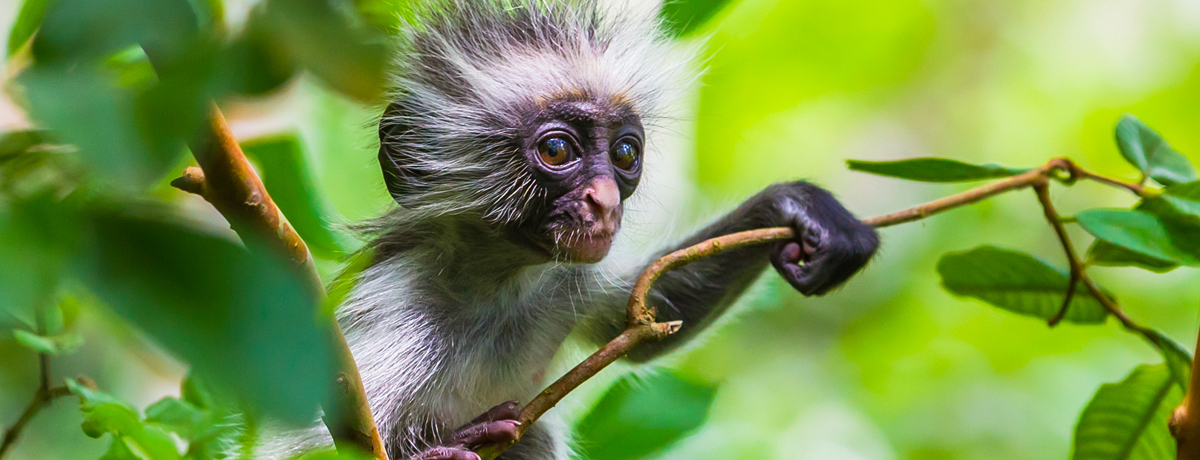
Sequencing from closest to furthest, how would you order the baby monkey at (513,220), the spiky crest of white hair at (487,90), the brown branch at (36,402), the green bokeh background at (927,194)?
the brown branch at (36,402), the baby monkey at (513,220), the spiky crest of white hair at (487,90), the green bokeh background at (927,194)

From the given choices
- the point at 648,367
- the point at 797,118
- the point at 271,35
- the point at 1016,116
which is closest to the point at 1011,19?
the point at 1016,116

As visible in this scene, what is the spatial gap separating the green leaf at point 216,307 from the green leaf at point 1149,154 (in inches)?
65.5

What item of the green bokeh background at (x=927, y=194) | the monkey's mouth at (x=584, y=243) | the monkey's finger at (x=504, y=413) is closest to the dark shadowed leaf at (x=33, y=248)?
→ the monkey's finger at (x=504, y=413)

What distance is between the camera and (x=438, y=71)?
7.39 feet

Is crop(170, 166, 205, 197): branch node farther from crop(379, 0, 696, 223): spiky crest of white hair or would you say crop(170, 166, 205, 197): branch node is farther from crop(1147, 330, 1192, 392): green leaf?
crop(1147, 330, 1192, 392): green leaf

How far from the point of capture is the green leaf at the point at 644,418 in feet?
6.72

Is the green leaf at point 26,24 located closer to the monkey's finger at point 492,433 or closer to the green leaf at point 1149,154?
the monkey's finger at point 492,433

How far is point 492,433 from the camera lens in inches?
59.7

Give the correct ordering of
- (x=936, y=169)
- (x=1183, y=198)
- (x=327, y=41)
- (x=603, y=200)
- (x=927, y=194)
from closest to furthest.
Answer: (x=327, y=41)
(x=1183, y=198)
(x=936, y=169)
(x=603, y=200)
(x=927, y=194)

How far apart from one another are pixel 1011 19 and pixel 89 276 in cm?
582

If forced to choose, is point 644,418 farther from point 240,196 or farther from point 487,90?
point 240,196

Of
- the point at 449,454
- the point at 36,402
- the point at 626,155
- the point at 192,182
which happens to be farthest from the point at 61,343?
the point at 626,155

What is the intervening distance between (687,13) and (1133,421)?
1.22m

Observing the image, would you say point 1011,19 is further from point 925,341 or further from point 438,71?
point 438,71
